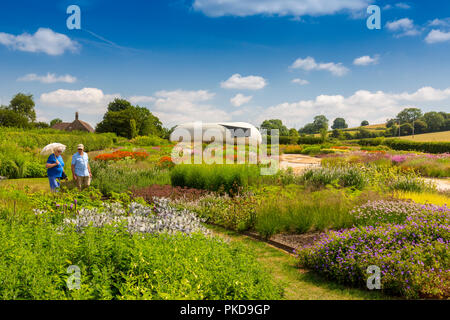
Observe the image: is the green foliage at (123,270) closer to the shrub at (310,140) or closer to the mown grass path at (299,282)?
the mown grass path at (299,282)

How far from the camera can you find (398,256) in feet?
13.4

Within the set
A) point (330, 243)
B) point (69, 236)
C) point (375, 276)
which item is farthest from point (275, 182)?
point (69, 236)

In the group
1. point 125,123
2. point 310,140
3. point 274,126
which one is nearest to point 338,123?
point 274,126

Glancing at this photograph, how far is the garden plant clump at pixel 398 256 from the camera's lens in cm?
387

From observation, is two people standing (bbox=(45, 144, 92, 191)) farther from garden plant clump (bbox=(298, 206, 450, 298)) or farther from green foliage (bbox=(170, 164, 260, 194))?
garden plant clump (bbox=(298, 206, 450, 298))

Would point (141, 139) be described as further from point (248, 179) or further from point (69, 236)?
point (69, 236)

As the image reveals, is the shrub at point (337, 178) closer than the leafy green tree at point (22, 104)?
Yes

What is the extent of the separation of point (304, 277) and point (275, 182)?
553cm

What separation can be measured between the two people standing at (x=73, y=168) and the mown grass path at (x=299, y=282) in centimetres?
576

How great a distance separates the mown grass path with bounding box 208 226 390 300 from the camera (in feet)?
12.6

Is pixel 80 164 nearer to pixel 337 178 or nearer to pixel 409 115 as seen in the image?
pixel 337 178

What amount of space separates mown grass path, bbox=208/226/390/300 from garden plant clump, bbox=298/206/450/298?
16 cm

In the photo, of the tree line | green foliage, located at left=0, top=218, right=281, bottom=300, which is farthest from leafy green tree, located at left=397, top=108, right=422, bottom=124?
green foliage, located at left=0, top=218, right=281, bottom=300

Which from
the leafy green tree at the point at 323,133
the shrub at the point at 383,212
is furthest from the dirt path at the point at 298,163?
the leafy green tree at the point at 323,133
